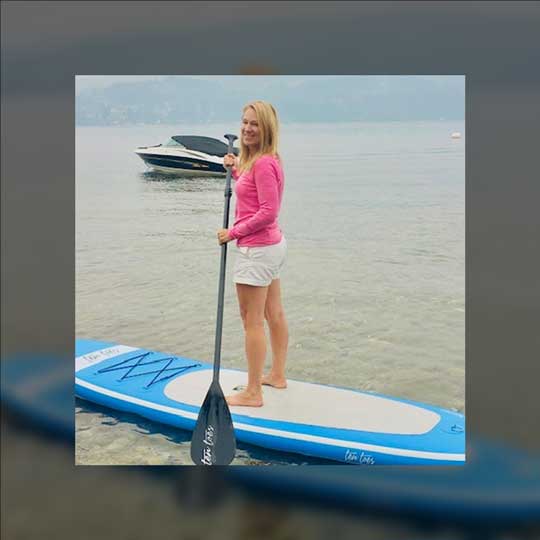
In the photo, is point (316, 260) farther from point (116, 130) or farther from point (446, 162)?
point (116, 130)

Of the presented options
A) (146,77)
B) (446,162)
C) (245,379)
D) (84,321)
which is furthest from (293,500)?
(146,77)

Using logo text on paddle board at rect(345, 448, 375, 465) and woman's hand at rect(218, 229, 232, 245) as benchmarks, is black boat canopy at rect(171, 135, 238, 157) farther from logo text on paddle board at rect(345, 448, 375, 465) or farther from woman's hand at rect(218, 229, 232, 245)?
logo text on paddle board at rect(345, 448, 375, 465)

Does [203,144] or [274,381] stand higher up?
[203,144]

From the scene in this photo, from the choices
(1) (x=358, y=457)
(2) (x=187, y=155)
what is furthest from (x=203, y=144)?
(1) (x=358, y=457)

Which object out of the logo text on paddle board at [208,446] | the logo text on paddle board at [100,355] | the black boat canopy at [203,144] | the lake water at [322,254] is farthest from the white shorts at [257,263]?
the logo text on paddle board at [100,355]

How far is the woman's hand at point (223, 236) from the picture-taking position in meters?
3.24

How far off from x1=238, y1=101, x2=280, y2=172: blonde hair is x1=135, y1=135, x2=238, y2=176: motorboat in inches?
12.2

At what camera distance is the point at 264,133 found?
3.18 metres

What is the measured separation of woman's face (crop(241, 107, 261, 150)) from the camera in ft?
10.4

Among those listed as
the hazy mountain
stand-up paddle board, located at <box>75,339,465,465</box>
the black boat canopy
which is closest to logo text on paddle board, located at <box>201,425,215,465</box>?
stand-up paddle board, located at <box>75,339,465,465</box>

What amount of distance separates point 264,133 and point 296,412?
1.15 metres

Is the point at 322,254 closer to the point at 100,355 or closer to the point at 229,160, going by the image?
the point at 229,160

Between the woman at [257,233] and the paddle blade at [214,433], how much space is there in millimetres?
163

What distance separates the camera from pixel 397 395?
3.59m
